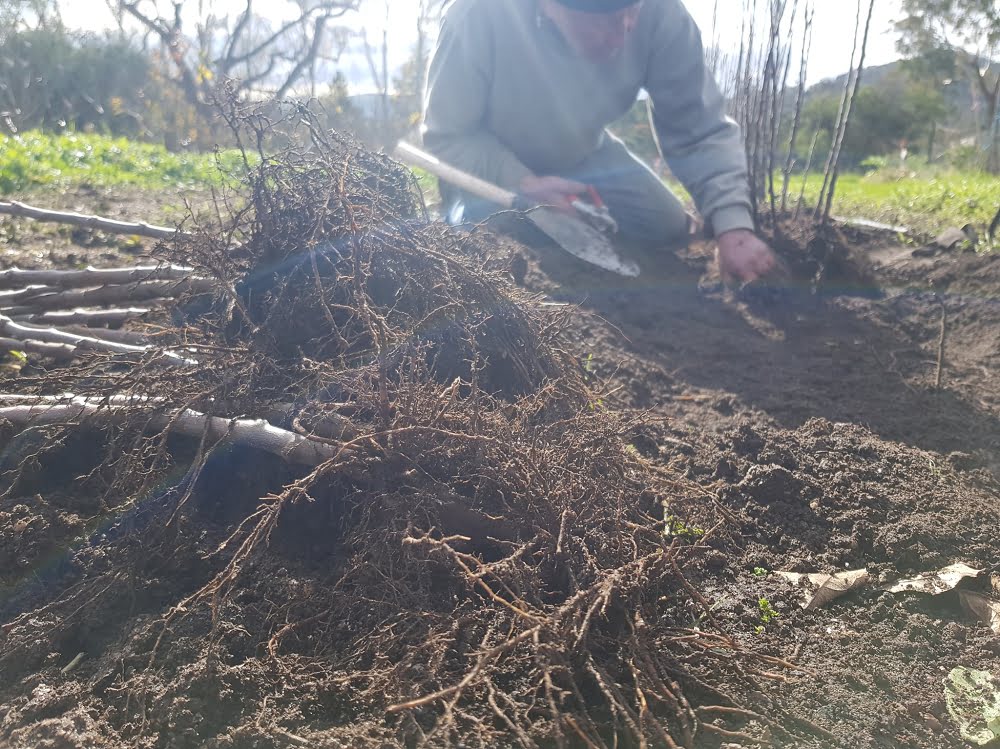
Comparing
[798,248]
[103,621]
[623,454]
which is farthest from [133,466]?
[798,248]

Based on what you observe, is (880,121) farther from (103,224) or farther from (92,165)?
(103,224)

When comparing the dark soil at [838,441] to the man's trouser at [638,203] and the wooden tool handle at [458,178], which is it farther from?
the man's trouser at [638,203]

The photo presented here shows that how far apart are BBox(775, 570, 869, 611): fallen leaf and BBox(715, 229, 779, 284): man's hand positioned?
2.20 m

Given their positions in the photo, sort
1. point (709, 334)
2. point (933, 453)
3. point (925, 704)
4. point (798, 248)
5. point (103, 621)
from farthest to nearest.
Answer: point (798, 248) → point (709, 334) → point (933, 453) → point (103, 621) → point (925, 704)

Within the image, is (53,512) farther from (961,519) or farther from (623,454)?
(961,519)

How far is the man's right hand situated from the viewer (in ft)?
12.1

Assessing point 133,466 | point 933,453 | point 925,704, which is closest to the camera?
point 925,704

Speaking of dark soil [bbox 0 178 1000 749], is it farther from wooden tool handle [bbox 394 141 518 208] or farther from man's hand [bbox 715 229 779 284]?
wooden tool handle [bbox 394 141 518 208]

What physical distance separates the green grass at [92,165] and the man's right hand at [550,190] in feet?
7.62

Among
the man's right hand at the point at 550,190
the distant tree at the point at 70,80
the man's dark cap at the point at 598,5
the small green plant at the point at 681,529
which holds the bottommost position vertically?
the small green plant at the point at 681,529

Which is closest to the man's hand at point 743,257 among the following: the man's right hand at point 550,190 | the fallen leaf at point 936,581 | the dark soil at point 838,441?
the dark soil at point 838,441

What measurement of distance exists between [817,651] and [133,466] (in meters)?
1.59

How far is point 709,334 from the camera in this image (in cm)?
311

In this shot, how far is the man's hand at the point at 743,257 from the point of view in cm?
354
